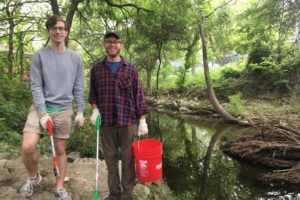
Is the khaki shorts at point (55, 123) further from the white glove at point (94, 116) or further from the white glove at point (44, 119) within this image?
the white glove at point (94, 116)

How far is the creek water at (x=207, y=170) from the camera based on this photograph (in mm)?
5599

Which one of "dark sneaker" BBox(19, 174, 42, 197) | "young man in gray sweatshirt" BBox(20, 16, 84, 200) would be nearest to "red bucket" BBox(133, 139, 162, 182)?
"young man in gray sweatshirt" BBox(20, 16, 84, 200)

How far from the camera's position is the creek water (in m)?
5.60

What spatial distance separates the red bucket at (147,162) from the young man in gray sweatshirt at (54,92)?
2.74 feet

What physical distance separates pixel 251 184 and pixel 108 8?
6.18 meters

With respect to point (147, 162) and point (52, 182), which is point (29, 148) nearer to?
point (52, 182)

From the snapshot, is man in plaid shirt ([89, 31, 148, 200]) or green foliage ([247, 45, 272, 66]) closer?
man in plaid shirt ([89, 31, 148, 200])

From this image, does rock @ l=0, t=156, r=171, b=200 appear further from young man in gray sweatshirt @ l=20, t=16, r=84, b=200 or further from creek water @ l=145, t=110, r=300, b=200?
creek water @ l=145, t=110, r=300, b=200

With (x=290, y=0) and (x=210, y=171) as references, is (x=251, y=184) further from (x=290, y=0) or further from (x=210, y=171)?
(x=290, y=0)

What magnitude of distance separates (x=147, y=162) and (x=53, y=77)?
149cm

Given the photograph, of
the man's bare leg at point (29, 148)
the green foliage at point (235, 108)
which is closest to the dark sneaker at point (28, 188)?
the man's bare leg at point (29, 148)

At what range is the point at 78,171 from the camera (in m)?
4.93

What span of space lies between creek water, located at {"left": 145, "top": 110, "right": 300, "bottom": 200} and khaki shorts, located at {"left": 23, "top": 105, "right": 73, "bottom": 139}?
271 centimetres

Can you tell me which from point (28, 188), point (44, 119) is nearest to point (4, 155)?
point (28, 188)
